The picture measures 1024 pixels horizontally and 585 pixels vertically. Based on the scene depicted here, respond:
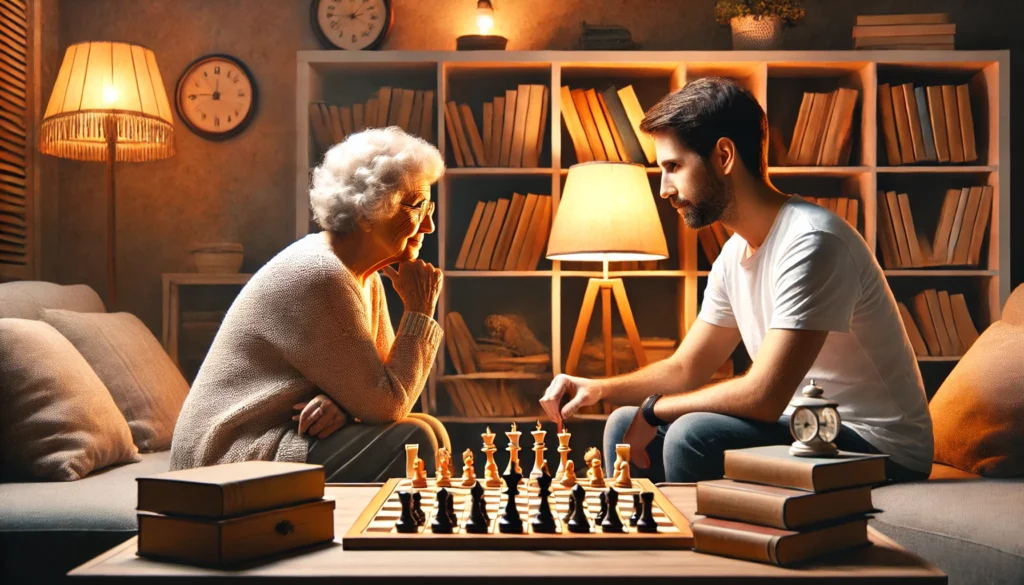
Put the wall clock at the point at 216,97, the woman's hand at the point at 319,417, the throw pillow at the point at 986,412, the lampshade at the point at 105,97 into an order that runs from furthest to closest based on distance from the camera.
Answer: the wall clock at the point at 216,97 → the lampshade at the point at 105,97 → the throw pillow at the point at 986,412 → the woman's hand at the point at 319,417

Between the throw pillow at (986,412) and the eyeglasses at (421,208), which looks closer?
the throw pillow at (986,412)

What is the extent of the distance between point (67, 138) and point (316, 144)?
2.92ft

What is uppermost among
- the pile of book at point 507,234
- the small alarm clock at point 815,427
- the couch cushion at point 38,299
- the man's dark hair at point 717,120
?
the man's dark hair at point 717,120

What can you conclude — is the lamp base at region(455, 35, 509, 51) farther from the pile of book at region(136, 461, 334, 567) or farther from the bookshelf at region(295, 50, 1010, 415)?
the pile of book at region(136, 461, 334, 567)

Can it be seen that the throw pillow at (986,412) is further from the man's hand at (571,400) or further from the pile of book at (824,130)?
the pile of book at (824,130)

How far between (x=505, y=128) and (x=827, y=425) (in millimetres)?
2374

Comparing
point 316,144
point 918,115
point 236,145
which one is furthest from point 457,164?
point 918,115

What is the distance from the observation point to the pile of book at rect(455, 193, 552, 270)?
3436 millimetres

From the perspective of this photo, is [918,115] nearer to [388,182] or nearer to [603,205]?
[603,205]

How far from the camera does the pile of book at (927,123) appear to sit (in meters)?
3.38

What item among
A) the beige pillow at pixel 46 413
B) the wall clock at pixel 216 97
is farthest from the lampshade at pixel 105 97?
the beige pillow at pixel 46 413

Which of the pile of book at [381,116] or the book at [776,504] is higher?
the pile of book at [381,116]

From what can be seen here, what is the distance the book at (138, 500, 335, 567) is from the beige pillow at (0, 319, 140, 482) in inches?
41.2

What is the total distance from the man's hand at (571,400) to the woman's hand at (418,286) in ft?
1.25
